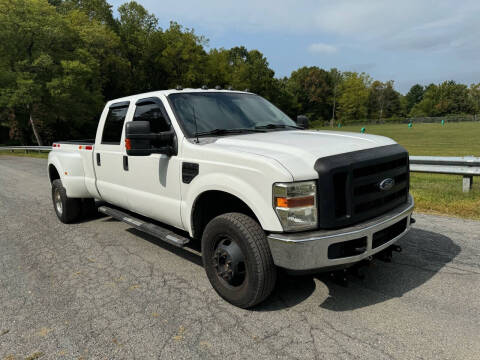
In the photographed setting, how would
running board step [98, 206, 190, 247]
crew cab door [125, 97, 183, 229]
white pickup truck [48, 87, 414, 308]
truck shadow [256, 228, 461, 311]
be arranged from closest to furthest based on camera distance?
white pickup truck [48, 87, 414, 308], truck shadow [256, 228, 461, 311], running board step [98, 206, 190, 247], crew cab door [125, 97, 183, 229]

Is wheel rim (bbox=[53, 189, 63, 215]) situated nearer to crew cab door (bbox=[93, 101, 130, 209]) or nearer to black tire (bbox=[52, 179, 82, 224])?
black tire (bbox=[52, 179, 82, 224])

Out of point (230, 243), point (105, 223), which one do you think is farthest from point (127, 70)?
point (230, 243)

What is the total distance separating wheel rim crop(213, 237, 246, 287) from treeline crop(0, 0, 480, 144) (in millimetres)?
26167

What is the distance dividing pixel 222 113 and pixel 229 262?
1739mm

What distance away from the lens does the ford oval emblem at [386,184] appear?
10.1 ft

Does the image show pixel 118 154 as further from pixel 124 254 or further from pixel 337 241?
pixel 337 241

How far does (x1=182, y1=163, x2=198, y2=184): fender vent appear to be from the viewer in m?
3.46

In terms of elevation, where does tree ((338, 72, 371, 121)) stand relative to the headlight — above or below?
above

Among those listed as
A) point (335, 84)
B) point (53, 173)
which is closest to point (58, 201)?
point (53, 173)

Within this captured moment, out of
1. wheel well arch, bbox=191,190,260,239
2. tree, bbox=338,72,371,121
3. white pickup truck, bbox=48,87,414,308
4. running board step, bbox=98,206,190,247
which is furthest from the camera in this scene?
Result: tree, bbox=338,72,371,121

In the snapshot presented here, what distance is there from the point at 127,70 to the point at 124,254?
40.8 m

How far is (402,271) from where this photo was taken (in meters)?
3.73

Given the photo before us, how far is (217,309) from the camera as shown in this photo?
3.15 metres

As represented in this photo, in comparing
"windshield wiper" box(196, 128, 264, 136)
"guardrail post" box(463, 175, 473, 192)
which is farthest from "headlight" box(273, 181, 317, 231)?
"guardrail post" box(463, 175, 473, 192)
